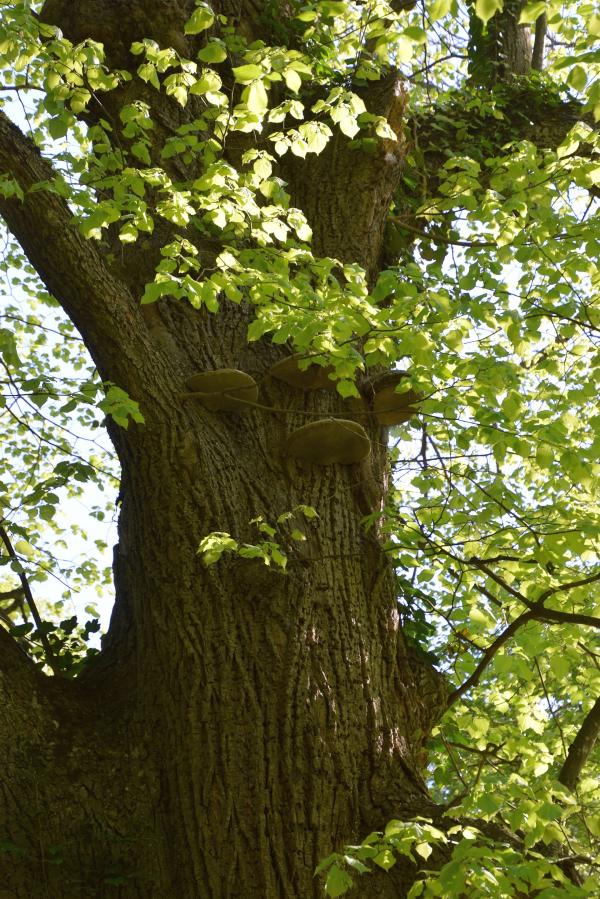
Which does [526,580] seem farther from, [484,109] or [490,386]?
[484,109]

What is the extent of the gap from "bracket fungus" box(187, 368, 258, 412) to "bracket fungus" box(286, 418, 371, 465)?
31cm

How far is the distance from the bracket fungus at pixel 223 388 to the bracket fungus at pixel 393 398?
667mm

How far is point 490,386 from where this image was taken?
12.7ft

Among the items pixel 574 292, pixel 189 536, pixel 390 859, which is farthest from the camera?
pixel 574 292

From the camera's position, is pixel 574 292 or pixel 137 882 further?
pixel 574 292

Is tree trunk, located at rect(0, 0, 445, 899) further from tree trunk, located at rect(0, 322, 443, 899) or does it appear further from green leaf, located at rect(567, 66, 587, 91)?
green leaf, located at rect(567, 66, 587, 91)

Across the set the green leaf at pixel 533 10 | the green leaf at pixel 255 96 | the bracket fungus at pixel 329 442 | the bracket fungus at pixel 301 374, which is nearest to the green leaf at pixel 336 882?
the bracket fungus at pixel 329 442

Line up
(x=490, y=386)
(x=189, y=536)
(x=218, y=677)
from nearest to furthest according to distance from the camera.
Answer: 1. (x=218, y=677)
2. (x=189, y=536)
3. (x=490, y=386)

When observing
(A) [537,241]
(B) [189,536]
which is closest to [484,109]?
(A) [537,241]

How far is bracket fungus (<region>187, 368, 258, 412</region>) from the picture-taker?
3861mm

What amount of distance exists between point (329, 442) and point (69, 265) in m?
1.40

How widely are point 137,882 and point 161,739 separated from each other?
1.68ft

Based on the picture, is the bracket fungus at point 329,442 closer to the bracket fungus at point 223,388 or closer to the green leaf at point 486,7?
the bracket fungus at point 223,388

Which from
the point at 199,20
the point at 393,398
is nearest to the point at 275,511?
the point at 393,398
